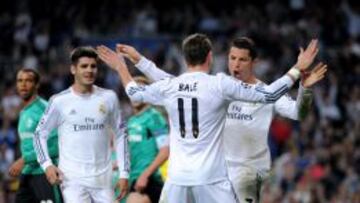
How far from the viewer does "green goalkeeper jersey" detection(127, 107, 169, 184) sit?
1368 cm

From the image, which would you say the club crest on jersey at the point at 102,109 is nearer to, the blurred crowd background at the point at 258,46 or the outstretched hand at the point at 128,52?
the outstretched hand at the point at 128,52

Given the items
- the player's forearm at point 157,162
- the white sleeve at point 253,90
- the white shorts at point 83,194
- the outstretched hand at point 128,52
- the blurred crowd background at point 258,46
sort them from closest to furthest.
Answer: the white sleeve at point 253,90 → the outstretched hand at point 128,52 → the white shorts at point 83,194 → the player's forearm at point 157,162 → the blurred crowd background at point 258,46

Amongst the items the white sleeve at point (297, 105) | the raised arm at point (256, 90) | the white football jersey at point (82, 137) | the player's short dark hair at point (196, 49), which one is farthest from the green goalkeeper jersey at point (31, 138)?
the raised arm at point (256, 90)

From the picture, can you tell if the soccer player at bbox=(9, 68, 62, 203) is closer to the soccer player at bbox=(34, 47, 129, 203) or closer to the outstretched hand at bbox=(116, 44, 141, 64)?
the soccer player at bbox=(34, 47, 129, 203)

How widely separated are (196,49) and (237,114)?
166cm

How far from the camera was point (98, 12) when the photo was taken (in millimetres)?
27828

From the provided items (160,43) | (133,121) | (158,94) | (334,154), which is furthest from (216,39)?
(158,94)

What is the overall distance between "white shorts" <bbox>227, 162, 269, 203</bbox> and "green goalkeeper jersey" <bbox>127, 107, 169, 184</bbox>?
5.80 feet

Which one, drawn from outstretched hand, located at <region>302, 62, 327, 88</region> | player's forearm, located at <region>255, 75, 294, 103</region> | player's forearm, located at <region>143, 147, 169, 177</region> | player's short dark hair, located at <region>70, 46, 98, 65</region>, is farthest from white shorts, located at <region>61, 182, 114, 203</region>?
outstretched hand, located at <region>302, 62, 327, 88</region>

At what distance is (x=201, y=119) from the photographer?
1067cm

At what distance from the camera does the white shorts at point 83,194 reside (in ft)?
38.8

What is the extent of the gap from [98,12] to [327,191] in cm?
973

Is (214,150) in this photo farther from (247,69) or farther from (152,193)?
(152,193)

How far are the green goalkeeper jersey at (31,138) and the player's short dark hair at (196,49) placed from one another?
8.88 ft
